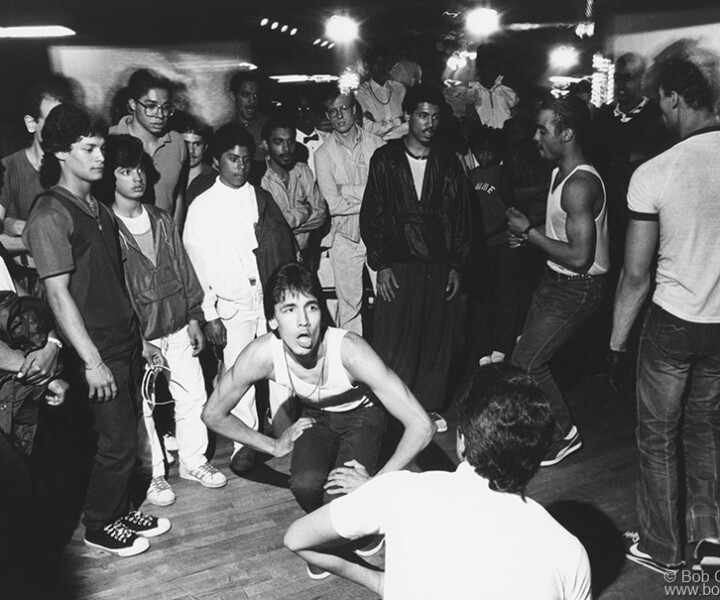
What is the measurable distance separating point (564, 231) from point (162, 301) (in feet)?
6.82

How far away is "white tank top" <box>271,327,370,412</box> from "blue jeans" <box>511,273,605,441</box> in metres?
1.06

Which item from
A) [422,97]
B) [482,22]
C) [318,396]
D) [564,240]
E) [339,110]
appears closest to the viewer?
[318,396]

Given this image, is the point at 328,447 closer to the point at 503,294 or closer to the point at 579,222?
the point at 579,222

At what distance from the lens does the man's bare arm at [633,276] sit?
7.97 feet

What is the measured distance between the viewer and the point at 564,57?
7195 millimetres

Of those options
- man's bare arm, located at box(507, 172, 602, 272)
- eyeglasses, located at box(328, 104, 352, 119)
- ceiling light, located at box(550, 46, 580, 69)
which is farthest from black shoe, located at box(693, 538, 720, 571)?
ceiling light, located at box(550, 46, 580, 69)

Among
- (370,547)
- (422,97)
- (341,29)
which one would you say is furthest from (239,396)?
(341,29)

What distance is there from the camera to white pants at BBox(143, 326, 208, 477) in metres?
3.35

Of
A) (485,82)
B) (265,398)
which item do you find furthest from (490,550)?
(485,82)

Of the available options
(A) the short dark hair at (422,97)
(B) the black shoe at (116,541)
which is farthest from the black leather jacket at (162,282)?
(A) the short dark hair at (422,97)

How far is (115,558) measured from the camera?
2.87 m

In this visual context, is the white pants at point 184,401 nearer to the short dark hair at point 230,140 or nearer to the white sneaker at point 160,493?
the white sneaker at point 160,493

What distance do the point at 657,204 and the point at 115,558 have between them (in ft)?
8.82

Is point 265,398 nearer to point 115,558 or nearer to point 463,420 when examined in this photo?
point 115,558
